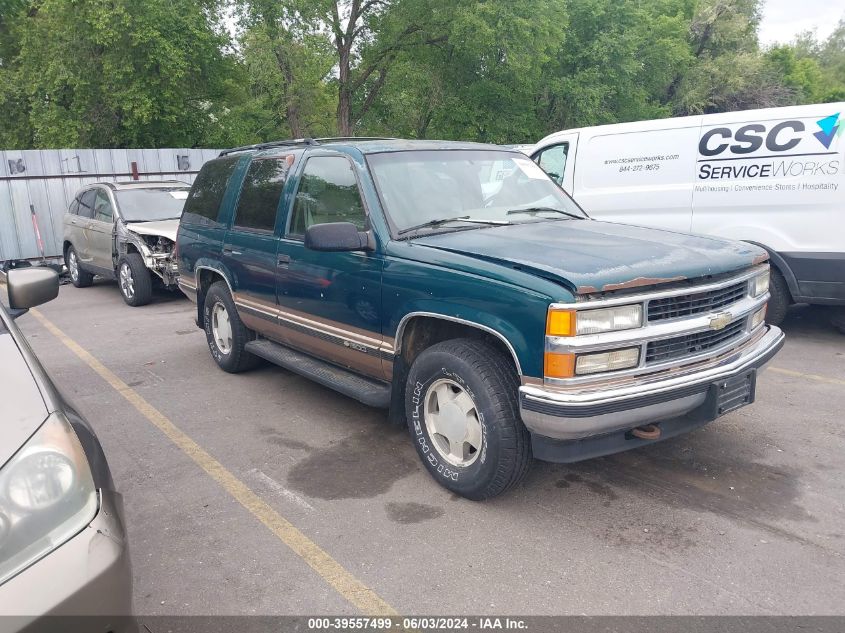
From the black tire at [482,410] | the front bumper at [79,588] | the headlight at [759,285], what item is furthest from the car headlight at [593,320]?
the front bumper at [79,588]

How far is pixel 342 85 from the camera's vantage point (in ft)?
79.6

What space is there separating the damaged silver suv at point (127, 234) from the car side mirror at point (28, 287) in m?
6.26

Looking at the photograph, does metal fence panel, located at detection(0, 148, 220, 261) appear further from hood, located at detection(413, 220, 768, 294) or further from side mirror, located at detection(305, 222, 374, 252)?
hood, located at detection(413, 220, 768, 294)

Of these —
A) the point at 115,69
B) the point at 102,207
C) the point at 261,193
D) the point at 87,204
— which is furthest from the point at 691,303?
the point at 115,69

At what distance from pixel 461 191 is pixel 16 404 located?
9.82ft

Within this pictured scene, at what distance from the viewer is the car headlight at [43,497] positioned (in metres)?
1.94

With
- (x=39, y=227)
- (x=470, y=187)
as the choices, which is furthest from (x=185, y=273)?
(x=39, y=227)

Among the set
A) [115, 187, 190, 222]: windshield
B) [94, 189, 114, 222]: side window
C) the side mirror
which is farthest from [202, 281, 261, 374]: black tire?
[94, 189, 114, 222]: side window

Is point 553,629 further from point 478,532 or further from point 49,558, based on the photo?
point 49,558

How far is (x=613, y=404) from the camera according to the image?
315 centimetres

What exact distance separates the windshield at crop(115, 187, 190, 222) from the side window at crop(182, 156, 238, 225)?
3.93m

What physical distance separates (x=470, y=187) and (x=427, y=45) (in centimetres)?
2157

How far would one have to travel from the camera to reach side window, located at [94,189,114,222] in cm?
1046

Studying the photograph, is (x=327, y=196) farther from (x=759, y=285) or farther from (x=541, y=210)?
(x=759, y=285)
